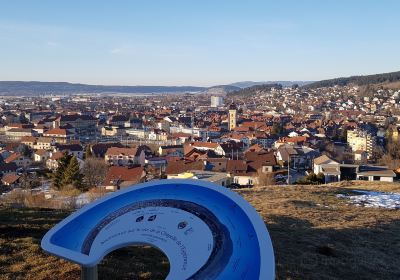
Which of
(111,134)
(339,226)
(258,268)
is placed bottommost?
(111,134)

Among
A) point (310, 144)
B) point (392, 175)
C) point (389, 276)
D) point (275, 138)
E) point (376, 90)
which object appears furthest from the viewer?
point (376, 90)

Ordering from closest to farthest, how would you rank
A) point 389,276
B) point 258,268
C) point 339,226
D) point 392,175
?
point 258,268, point 389,276, point 339,226, point 392,175

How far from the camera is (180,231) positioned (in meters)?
4.91

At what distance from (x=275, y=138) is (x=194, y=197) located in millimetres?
66571

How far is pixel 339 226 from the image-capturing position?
12906 millimetres

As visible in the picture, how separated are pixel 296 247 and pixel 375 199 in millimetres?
9081

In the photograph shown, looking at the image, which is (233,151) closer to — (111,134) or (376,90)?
(111,134)

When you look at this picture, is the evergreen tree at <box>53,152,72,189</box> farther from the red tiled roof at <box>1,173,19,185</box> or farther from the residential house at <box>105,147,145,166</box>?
the residential house at <box>105,147,145,166</box>

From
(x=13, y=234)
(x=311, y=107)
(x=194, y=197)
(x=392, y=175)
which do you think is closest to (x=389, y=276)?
(x=194, y=197)

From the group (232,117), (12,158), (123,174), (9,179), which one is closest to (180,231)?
(123,174)

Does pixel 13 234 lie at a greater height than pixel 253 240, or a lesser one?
lesser

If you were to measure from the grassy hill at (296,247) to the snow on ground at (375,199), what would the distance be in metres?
0.91

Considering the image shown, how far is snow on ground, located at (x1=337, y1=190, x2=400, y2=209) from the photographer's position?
17125mm

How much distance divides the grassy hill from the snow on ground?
914 mm
